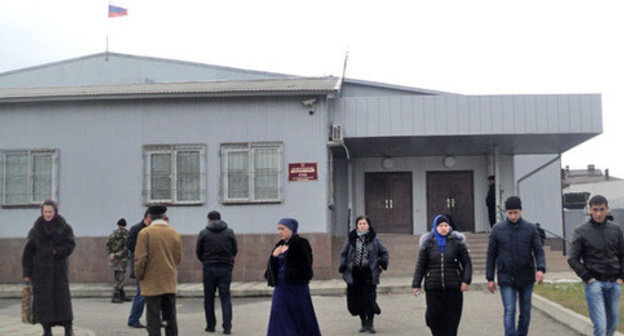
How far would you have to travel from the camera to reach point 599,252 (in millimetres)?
8484

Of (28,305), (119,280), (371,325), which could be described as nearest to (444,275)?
(371,325)

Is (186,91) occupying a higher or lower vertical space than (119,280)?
higher

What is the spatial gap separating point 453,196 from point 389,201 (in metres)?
2.08

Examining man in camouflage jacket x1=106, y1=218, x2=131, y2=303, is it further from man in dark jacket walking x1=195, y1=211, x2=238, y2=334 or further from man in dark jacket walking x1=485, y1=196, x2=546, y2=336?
man in dark jacket walking x1=485, y1=196, x2=546, y2=336

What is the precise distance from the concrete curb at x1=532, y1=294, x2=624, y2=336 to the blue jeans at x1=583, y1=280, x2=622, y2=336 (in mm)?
1039

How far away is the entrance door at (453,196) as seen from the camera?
940 inches

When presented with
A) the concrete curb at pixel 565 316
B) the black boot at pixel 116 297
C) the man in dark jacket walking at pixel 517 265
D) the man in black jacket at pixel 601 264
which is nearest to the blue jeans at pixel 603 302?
the man in black jacket at pixel 601 264

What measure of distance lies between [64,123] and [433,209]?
38.4 feet

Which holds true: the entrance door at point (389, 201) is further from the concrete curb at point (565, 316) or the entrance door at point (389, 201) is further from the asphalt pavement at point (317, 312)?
the concrete curb at point (565, 316)

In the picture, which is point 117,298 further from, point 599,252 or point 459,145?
point 459,145

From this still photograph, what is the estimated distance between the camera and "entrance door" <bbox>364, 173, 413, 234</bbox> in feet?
78.8

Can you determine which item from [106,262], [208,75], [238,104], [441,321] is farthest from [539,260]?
[208,75]

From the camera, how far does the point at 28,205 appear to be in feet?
63.8

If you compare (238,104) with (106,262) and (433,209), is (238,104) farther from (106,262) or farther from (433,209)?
(433,209)
